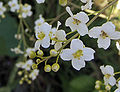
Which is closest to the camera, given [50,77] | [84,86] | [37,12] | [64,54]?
[64,54]

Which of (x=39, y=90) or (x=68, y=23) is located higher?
(x=68, y=23)

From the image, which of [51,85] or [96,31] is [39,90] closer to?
[51,85]

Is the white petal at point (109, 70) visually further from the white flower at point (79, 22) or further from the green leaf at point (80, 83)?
the green leaf at point (80, 83)

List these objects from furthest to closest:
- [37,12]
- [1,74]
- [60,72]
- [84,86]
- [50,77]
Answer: [1,74]
[50,77]
[60,72]
[84,86]
[37,12]

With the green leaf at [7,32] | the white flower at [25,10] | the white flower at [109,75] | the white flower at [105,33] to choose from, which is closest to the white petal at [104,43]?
the white flower at [105,33]

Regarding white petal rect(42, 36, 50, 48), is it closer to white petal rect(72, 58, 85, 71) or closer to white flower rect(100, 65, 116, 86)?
white petal rect(72, 58, 85, 71)

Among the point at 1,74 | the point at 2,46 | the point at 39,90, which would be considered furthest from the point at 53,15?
the point at 1,74

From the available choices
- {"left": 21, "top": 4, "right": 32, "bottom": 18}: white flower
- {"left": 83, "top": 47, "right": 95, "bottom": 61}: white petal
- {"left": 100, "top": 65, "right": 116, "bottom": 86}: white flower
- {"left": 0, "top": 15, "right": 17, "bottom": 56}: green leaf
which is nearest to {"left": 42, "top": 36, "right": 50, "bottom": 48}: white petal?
{"left": 83, "top": 47, "right": 95, "bottom": 61}: white petal
